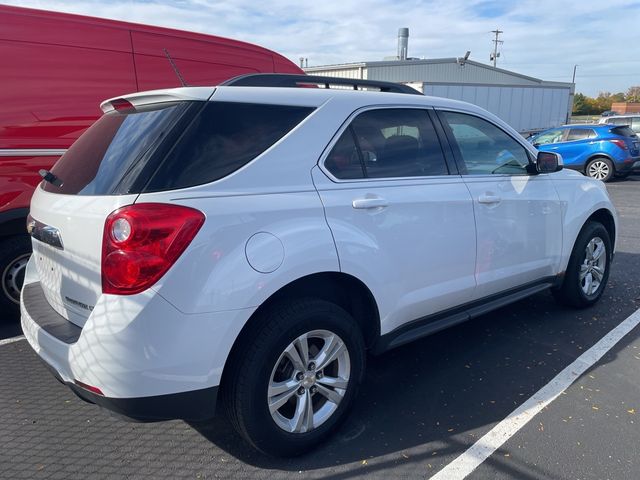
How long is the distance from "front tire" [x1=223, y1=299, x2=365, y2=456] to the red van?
203 cm

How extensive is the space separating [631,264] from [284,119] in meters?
5.39

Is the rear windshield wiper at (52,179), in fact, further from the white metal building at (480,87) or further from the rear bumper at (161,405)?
the white metal building at (480,87)

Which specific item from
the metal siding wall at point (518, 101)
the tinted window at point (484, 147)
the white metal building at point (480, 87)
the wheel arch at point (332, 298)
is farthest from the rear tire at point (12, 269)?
the metal siding wall at point (518, 101)

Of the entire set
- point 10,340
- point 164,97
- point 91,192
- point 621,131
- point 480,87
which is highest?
point 480,87

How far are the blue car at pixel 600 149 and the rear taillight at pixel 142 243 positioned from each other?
14.7m

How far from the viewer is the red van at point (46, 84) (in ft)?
12.6

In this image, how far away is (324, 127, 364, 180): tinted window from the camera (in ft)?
8.89

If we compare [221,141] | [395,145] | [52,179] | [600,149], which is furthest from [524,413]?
[600,149]

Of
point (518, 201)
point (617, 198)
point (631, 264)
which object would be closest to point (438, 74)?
point (617, 198)

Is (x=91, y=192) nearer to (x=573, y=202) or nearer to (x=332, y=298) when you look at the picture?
(x=332, y=298)

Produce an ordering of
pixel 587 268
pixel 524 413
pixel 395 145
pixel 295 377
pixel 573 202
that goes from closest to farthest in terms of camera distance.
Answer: pixel 295 377 → pixel 524 413 → pixel 395 145 → pixel 573 202 → pixel 587 268

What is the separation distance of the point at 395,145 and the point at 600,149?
13815mm

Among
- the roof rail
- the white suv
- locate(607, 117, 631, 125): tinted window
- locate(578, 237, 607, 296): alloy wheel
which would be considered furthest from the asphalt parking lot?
locate(607, 117, 631, 125): tinted window

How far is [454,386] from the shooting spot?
11.0ft
